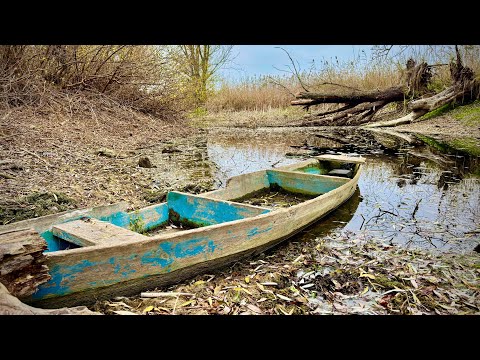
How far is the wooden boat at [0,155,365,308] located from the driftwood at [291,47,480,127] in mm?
9599

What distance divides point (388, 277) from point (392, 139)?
8547mm

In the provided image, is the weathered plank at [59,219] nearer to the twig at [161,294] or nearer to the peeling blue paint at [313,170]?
the twig at [161,294]

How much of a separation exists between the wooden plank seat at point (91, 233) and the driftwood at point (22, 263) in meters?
0.50

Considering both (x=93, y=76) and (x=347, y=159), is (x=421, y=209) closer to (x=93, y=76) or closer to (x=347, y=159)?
(x=347, y=159)

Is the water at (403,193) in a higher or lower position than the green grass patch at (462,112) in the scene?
lower

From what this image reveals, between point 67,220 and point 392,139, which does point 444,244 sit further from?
point 392,139

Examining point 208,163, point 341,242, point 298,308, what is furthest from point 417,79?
point 298,308

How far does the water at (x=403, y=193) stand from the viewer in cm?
384

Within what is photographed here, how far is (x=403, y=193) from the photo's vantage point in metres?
5.29

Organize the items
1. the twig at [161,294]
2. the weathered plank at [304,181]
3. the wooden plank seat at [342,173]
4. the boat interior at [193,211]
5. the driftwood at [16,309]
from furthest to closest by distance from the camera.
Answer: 1. the wooden plank seat at [342,173]
2. the weathered plank at [304,181]
3. the boat interior at [193,211]
4. the twig at [161,294]
5. the driftwood at [16,309]

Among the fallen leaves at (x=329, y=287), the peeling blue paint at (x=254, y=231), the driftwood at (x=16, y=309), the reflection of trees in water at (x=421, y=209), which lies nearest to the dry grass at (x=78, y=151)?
the peeling blue paint at (x=254, y=231)

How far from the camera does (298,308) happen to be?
2.50 metres

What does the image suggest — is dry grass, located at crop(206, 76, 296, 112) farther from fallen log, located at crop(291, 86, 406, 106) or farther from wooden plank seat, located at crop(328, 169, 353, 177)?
wooden plank seat, located at crop(328, 169, 353, 177)
